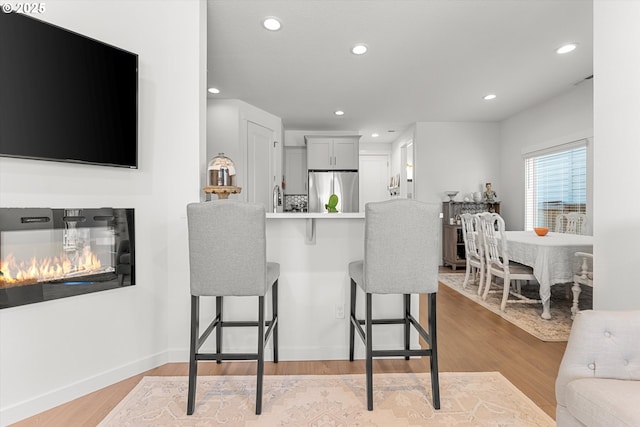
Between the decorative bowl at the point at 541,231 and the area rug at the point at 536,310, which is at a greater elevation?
the decorative bowl at the point at 541,231

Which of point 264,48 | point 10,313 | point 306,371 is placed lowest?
point 306,371

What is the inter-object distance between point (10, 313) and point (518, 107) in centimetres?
624

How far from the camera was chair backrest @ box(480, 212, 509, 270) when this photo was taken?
3.31 metres

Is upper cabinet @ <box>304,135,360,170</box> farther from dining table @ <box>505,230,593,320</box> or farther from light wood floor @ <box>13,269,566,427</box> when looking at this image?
light wood floor @ <box>13,269,566,427</box>

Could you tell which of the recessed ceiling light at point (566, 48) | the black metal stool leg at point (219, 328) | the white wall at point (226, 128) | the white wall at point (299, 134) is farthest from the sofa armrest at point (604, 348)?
the white wall at point (299, 134)

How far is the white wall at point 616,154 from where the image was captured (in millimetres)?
1605

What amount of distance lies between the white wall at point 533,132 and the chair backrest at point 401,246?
3711 mm

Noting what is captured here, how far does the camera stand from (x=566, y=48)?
3139 millimetres

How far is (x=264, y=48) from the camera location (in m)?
3.14

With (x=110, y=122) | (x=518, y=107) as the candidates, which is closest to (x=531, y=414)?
(x=110, y=122)

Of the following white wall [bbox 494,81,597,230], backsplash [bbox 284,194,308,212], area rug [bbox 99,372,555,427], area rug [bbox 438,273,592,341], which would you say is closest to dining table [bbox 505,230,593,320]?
area rug [bbox 438,273,592,341]

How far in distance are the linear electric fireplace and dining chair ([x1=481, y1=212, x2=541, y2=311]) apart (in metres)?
3.36

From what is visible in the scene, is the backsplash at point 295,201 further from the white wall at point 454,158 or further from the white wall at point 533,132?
the white wall at point 533,132

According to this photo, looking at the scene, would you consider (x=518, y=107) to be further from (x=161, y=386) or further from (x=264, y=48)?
(x=161, y=386)
